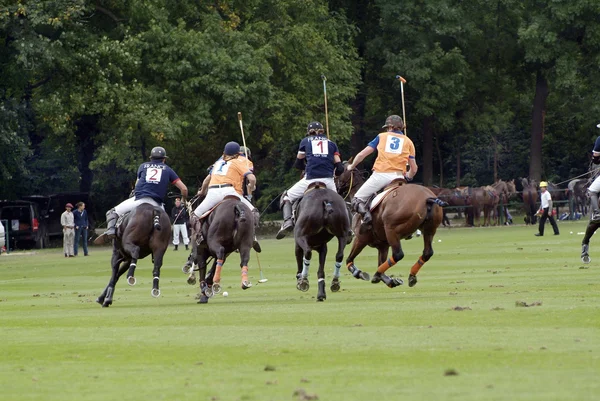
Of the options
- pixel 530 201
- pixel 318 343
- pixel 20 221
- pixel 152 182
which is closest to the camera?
pixel 318 343

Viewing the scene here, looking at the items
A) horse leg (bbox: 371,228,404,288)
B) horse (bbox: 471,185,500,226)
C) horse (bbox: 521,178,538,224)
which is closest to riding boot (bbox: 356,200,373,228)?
horse leg (bbox: 371,228,404,288)

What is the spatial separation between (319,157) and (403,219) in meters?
1.50

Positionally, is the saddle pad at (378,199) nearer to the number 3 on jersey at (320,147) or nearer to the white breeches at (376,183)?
the white breeches at (376,183)

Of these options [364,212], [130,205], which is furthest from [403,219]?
[130,205]

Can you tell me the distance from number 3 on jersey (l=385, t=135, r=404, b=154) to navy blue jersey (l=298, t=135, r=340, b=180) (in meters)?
0.78

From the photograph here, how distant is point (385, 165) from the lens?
63.7 ft

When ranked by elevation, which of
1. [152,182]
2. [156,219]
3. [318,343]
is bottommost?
[318,343]

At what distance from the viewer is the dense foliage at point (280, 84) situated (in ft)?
157

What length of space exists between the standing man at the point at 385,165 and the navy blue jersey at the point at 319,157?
510 mm

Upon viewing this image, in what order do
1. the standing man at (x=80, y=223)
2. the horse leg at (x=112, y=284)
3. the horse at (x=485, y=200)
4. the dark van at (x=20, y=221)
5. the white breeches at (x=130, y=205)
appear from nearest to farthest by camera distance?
1. the horse leg at (x=112, y=284)
2. the white breeches at (x=130, y=205)
3. the standing man at (x=80, y=223)
4. the dark van at (x=20, y=221)
5. the horse at (x=485, y=200)

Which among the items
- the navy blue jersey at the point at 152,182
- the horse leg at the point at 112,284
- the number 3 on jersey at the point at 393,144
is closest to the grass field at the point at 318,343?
the horse leg at the point at 112,284

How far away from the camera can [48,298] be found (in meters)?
21.2

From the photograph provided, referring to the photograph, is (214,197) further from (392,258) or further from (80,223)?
(80,223)

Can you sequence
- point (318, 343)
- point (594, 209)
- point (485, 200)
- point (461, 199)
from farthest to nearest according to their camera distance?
point (461, 199) < point (485, 200) < point (594, 209) < point (318, 343)
